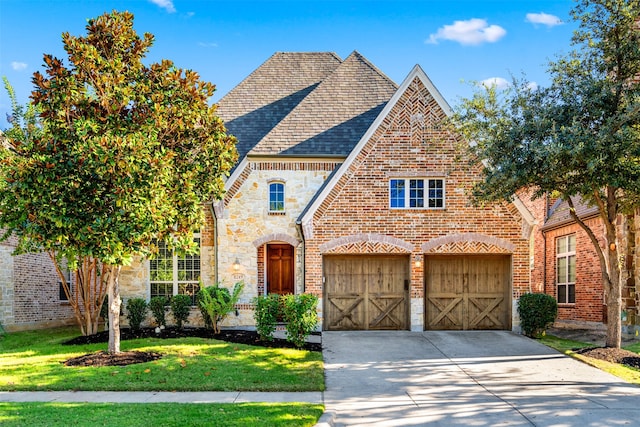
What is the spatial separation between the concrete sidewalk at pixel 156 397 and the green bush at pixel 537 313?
26.3 ft

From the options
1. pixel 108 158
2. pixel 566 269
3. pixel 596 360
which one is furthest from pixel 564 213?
pixel 108 158

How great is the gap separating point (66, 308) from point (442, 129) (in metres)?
15.4

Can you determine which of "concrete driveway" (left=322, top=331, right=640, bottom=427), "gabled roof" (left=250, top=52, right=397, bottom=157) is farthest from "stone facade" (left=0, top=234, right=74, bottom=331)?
"concrete driveway" (left=322, top=331, right=640, bottom=427)

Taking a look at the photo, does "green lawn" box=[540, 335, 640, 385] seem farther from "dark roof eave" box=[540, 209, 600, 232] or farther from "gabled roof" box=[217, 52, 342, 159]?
"gabled roof" box=[217, 52, 342, 159]

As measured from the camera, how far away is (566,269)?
1883 centimetres

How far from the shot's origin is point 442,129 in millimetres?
15492

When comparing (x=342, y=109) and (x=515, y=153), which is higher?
(x=342, y=109)

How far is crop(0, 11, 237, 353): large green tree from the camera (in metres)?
10.1

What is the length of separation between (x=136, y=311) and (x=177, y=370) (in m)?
6.31

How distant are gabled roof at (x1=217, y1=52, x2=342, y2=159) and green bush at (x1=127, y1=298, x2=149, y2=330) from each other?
18.9 feet

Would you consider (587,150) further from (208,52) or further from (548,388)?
(208,52)

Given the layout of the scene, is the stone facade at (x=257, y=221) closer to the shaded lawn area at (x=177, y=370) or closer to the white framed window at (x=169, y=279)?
the white framed window at (x=169, y=279)

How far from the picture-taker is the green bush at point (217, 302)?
1471 cm

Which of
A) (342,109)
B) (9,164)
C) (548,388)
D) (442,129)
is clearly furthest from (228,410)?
(342,109)
